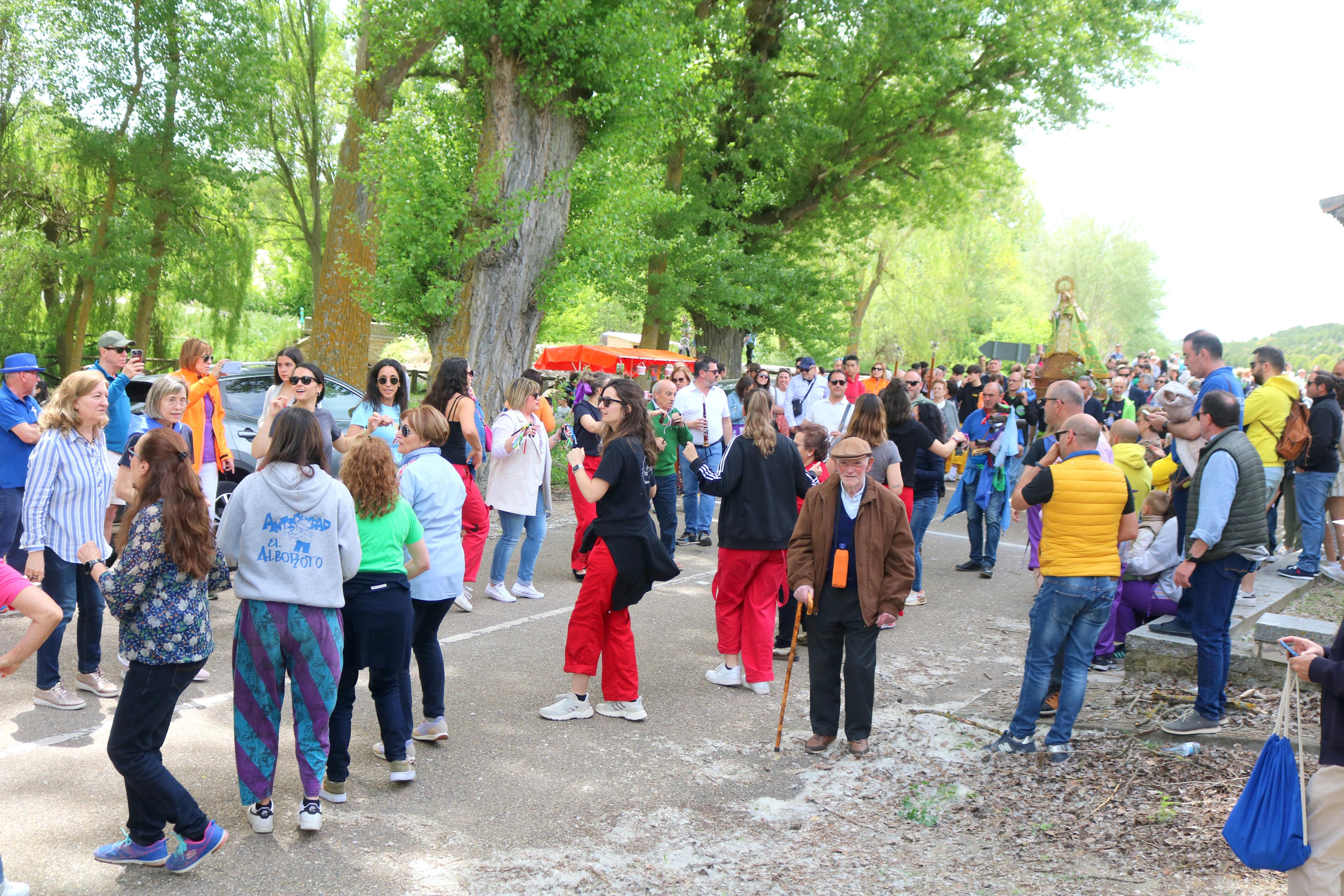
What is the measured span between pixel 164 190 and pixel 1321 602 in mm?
20197

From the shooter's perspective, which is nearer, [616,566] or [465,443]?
[616,566]

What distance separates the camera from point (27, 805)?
13.8ft

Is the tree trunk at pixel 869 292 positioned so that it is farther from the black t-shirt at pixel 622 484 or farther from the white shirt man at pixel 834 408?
the black t-shirt at pixel 622 484

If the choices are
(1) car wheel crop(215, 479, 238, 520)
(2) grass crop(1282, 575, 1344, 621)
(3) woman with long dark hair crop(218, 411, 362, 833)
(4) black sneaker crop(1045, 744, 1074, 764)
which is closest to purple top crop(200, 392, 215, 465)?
(1) car wheel crop(215, 479, 238, 520)

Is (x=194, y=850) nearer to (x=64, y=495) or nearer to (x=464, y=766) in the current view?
(x=464, y=766)

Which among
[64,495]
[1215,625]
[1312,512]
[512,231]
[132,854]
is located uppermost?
[512,231]

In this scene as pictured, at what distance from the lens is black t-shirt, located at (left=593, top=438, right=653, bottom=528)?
5.58 m

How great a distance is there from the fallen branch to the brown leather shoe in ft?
2.81

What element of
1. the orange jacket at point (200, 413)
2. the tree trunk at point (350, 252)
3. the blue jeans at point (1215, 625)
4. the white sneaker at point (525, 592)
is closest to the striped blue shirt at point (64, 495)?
the orange jacket at point (200, 413)

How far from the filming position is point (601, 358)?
24.2 m

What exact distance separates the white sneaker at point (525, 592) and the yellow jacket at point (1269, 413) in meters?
5.84

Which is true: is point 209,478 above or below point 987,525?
above

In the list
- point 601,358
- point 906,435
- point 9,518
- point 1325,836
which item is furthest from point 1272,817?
point 601,358

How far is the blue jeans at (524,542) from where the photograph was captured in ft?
26.7
